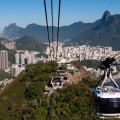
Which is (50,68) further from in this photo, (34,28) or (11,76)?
(34,28)

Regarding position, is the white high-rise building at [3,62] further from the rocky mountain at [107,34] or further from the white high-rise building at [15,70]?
the rocky mountain at [107,34]

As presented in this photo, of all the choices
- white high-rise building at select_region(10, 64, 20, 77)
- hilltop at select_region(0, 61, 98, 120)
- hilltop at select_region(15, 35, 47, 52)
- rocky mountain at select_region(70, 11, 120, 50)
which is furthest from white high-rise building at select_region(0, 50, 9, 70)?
rocky mountain at select_region(70, 11, 120, 50)

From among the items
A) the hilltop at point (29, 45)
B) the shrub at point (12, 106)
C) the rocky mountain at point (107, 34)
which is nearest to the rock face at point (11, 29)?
the hilltop at point (29, 45)

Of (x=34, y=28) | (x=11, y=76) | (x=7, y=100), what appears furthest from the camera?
(x=34, y=28)

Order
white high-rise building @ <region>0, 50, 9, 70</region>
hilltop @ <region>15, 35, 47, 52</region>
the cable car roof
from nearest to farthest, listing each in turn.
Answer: the cable car roof, white high-rise building @ <region>0, 50, 9, 70</region>, hilltop @ <region>15, 35, 47, 52</region>

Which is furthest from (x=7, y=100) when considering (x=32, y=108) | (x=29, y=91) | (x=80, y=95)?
(x=80, y=95)

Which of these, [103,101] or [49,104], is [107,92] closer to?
[103,101]

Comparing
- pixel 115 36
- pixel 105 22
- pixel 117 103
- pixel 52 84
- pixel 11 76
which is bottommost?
pixel 11 76

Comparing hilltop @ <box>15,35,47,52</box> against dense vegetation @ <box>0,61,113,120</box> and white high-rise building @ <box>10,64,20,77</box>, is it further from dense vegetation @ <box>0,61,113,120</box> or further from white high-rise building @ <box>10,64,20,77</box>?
dense vegetation @ <box>0,61,113,120</box>
